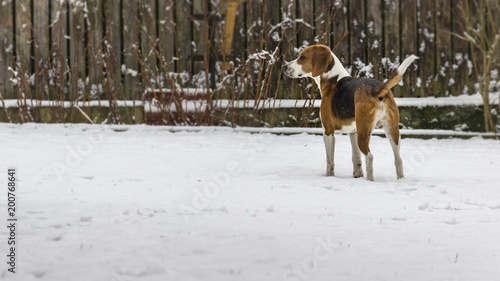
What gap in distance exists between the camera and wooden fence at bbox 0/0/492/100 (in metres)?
6.71

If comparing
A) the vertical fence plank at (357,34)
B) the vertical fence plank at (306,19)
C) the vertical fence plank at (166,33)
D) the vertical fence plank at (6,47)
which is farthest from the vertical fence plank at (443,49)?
the vertical fence plank at (6,47)

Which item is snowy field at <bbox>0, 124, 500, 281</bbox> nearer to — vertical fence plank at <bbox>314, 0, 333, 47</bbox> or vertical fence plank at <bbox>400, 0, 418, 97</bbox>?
vertical fence plank at <bbox>400, 0, 418, 97</bbox>

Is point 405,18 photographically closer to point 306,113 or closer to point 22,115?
point 306,113

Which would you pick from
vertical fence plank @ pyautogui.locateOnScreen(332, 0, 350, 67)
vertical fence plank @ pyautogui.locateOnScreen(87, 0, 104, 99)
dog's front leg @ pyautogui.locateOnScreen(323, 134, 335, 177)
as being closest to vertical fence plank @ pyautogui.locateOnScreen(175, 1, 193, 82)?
vertical fence plank @ pyautogui.locateOnScreen(87, 0, 104, 99)

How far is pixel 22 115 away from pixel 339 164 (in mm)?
4068

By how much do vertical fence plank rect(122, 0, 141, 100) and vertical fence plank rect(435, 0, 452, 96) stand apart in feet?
11.8

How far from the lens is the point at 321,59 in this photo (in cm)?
445

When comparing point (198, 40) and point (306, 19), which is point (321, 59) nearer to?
point (306, 19)

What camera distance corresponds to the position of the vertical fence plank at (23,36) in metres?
6.98

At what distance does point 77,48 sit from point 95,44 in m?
0.22

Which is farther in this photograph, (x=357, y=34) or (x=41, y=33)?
(x=41, y=33)

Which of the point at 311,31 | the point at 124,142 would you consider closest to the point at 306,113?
the point at 311,31

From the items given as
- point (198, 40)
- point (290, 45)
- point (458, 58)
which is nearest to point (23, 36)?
point (198, 40)

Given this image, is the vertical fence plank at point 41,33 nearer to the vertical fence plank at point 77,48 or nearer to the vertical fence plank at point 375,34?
the vertical fence plank at point 77,48
